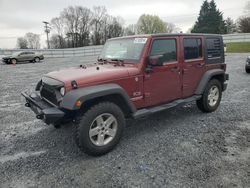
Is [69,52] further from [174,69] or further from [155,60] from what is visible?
[155,60]

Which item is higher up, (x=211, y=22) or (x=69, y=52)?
(x=211, y=22)

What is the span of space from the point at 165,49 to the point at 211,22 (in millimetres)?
56302

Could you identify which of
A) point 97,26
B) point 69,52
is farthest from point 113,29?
point 69,52

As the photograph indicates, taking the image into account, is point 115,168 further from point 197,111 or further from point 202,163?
point 197,111

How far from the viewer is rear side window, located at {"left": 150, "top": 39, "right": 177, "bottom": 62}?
4.24 meters

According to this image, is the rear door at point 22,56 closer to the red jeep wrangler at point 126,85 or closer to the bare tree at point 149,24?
the red jeep wrangler at point 126,85

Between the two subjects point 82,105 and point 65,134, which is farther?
point 65,134

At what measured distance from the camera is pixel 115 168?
10.8 ft

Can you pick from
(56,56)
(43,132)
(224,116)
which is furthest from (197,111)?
(56,56)

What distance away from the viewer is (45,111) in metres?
3.33

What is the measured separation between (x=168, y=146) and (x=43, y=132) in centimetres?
260

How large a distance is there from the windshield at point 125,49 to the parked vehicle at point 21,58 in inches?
865

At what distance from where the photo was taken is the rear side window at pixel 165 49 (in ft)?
13.9

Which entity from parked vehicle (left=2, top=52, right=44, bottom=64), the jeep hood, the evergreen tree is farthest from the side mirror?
the evergreen tree
